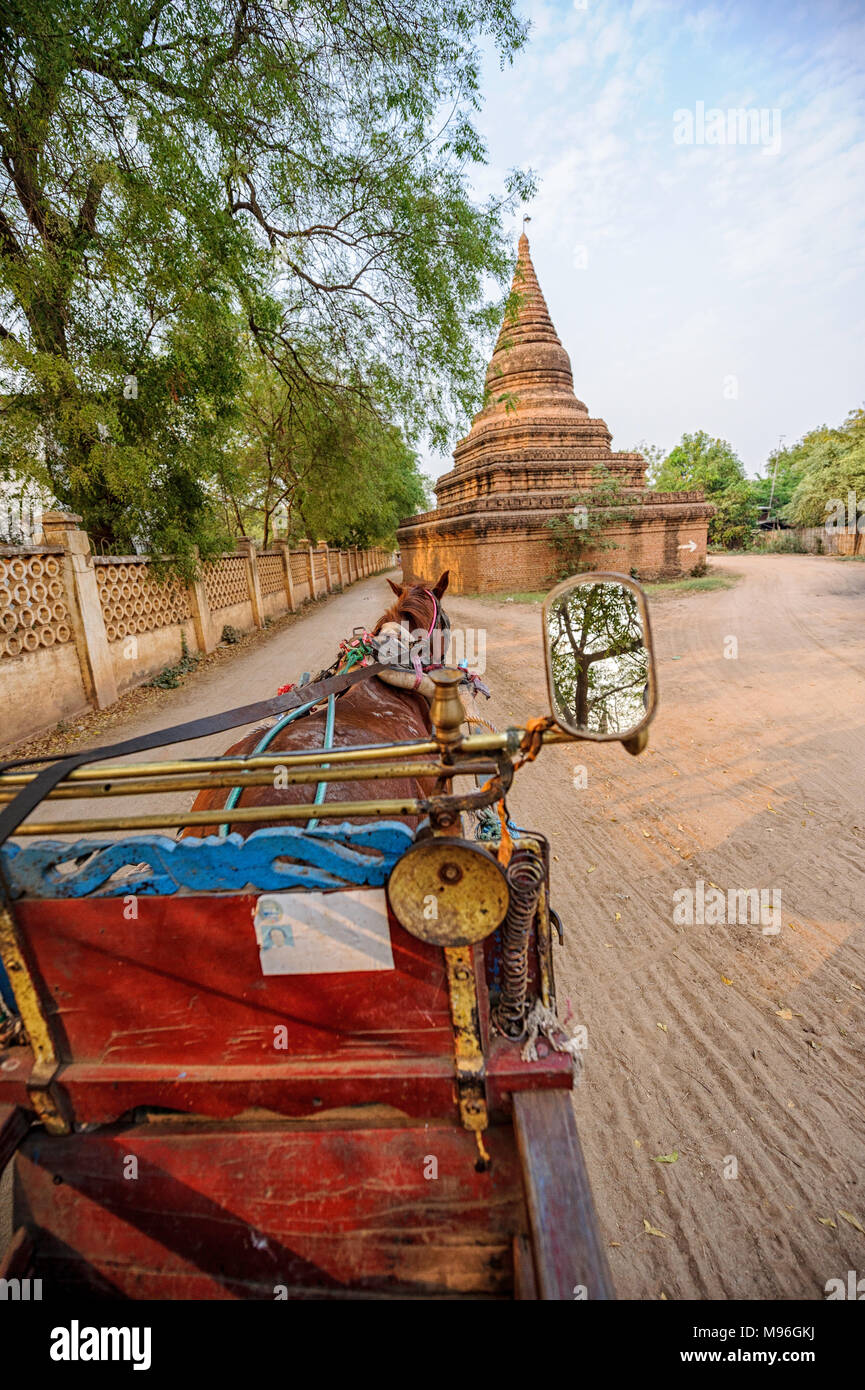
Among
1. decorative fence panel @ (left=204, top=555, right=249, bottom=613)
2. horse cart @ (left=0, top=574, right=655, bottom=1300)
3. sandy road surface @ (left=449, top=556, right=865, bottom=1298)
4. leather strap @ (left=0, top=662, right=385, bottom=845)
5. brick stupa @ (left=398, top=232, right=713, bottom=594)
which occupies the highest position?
brick stupa @ (left=398, top=232, right=713, bottom=594)

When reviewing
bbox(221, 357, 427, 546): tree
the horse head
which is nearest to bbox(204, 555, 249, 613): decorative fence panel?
bbox(221, 357, 427, 546): tree

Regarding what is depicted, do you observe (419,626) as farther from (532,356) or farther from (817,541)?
(817,541)

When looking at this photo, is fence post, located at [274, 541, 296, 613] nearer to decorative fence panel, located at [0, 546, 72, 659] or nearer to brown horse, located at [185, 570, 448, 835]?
decorative fence panel, located at [0, 546, 72, 659]

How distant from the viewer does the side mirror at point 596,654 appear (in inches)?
48.4

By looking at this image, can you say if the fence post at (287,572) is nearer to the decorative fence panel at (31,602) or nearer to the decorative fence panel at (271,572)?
the decorative fence panel at (271,572)

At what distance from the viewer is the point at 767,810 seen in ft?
13.2

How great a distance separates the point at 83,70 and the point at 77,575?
5499 mm

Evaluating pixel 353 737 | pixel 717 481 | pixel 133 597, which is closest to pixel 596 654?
pixel 353 737

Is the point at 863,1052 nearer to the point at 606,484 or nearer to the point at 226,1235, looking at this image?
the point at 226,1235

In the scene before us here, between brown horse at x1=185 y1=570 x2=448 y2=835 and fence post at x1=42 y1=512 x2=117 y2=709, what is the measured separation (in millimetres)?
5159

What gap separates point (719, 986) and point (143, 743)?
2.63 metres

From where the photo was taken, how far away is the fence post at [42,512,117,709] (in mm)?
6574

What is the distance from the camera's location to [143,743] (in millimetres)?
1527

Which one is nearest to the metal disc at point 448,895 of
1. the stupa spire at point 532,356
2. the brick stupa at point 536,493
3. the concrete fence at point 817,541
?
the brick stupa at point 536,493
